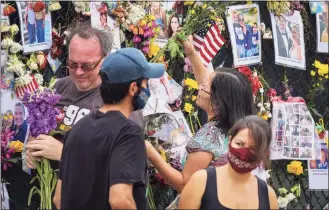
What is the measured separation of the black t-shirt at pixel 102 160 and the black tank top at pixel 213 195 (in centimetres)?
31

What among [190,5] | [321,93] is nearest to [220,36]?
[190,5]

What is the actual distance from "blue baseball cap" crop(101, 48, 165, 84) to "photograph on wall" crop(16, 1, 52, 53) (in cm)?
148

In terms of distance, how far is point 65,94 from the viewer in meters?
3.76

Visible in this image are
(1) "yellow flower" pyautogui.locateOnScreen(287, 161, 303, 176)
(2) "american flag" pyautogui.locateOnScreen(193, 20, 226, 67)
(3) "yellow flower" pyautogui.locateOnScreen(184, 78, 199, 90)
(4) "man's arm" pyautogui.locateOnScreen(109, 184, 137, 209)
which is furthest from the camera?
(1) "yellow flower" pyautogui.locateOnScreen(287, 161, 303, 176)

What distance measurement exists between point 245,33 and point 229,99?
160 centimetres

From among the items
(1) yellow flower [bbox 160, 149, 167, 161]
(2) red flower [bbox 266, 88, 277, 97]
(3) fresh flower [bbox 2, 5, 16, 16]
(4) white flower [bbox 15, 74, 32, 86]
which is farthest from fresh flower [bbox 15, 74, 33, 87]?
(2) red flower [bbox 266, 88, 277, 97]

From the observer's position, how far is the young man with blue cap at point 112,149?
269 cm

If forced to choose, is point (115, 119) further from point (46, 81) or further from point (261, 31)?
point (261, 31)

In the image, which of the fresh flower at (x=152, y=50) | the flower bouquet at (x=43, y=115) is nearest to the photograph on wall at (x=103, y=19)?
the fresh flower at (x=152, y=50)

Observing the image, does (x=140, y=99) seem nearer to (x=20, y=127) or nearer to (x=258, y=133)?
(x=258, y=133)

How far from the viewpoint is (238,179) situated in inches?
119

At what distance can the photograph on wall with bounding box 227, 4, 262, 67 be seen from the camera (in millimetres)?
4922

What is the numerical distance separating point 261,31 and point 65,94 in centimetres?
184

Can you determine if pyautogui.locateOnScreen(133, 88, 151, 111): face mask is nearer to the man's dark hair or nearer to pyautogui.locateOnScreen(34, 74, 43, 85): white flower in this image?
the man's dark hair
